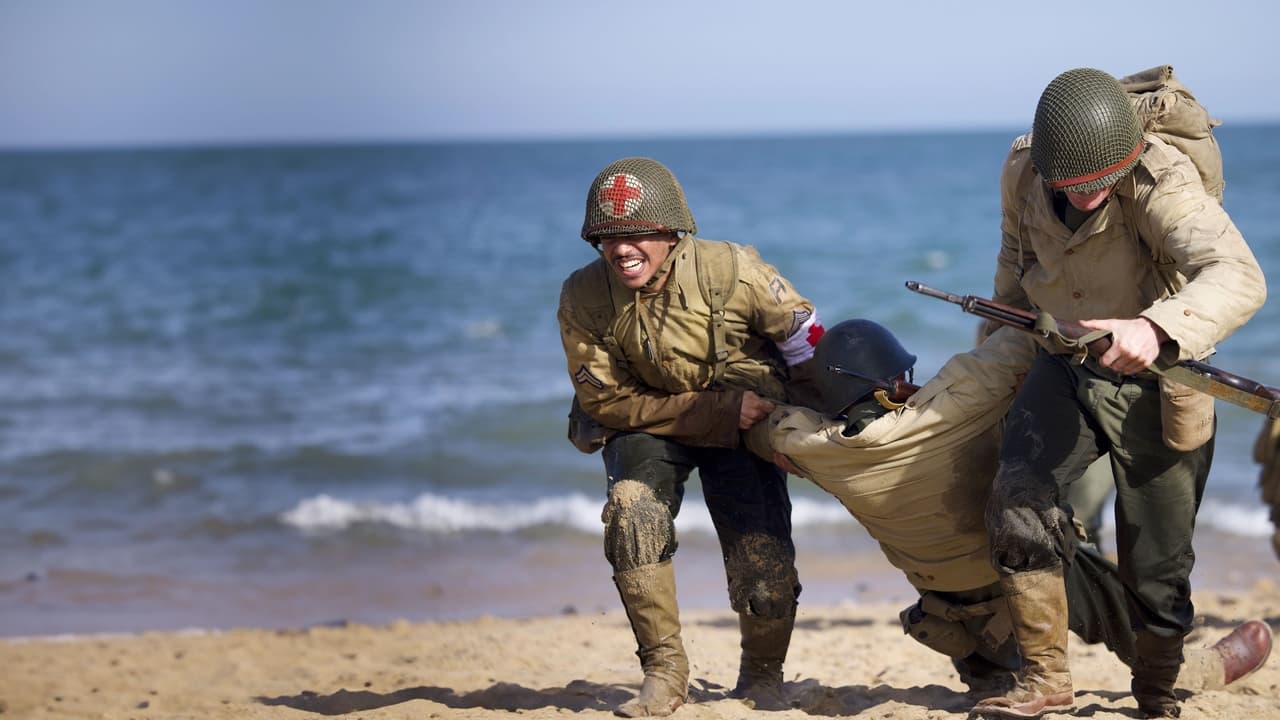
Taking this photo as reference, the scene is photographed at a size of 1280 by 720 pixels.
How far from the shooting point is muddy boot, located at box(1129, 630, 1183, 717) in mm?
4293

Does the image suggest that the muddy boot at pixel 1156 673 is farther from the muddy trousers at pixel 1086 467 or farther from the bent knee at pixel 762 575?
the bent knee at pixel 762 575

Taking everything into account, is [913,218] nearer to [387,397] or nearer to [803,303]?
[387,397]

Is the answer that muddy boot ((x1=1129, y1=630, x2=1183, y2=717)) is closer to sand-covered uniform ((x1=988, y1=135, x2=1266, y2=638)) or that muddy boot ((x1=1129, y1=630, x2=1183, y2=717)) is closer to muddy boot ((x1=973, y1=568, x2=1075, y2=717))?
sand-covered uniform ((x1=988, y1=135, x2=1266, y2=638))

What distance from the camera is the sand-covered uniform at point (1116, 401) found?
150 inches

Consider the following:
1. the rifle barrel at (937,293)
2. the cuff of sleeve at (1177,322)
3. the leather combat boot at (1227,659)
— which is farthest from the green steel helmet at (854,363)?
the leather combat boot at (1227,659)

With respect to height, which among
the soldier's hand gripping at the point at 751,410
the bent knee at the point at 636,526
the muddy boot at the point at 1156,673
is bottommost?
the muddy boot at the point at 1156,673

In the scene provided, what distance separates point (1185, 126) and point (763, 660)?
242 centimetres

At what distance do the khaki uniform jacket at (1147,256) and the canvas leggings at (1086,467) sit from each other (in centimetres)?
23

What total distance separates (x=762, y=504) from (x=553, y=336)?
44.8 ft

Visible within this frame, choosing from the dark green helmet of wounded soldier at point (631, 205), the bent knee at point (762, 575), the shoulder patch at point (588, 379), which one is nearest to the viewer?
the dark green helmet of wounded soldier at point (631, 205)

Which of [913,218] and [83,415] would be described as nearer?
[83,415]

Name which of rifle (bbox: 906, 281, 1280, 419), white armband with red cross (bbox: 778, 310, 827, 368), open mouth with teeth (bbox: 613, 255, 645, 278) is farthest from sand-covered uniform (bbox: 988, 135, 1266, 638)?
open mouth with teeth (bbox: 613, 255, 645, 278)

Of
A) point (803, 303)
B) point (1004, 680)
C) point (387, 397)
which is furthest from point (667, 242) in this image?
point (387, 397)

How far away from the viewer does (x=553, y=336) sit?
722 inches
